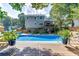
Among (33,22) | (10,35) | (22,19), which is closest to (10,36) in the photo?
(10,35)

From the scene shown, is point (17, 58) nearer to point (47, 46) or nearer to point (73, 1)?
point (47, 46)

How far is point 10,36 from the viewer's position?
4.91 m

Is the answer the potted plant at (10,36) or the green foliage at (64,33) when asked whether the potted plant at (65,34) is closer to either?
the green foliage at (64,33)

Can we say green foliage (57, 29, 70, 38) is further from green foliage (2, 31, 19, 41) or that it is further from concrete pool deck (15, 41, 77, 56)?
green foliage (2, 31, 19, 41)

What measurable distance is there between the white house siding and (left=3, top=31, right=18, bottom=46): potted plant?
28 cm

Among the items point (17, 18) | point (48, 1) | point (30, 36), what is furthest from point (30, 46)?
point (48, 1)

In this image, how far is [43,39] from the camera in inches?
193

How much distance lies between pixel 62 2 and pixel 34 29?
71 centimetres

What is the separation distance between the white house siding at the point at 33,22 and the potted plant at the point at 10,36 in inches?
10.9

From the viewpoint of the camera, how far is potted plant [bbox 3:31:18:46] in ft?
16.0

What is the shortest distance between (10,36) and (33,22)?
499mm

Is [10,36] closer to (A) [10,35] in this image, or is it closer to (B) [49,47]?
(A) [10,35]

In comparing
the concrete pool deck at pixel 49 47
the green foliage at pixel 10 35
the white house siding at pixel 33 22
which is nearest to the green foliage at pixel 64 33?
the concrete pool deck at pixel 49 47

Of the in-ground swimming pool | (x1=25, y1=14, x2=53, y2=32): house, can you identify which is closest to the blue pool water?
the in-ground swimming pool
